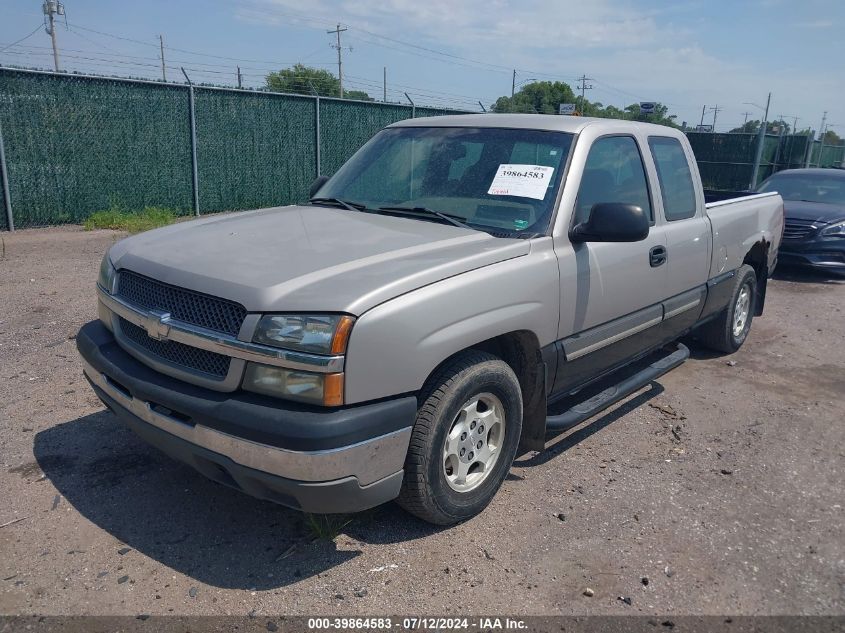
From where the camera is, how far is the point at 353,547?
3240 millimetres

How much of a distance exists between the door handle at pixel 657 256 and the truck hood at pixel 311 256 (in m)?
1.27

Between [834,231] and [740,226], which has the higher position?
Result: [740,226]

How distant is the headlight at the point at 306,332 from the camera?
2670 millimetres

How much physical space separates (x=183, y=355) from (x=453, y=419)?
3.96 feet

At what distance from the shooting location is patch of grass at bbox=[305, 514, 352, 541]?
327 centimetres

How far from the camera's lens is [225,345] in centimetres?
280

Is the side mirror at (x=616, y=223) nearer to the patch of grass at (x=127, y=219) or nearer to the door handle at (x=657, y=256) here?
the door handle at (x=657, y=256)

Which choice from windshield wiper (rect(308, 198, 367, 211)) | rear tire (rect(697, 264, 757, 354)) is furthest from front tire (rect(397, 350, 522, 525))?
rear tire (rect(697, 264, 757, 354))

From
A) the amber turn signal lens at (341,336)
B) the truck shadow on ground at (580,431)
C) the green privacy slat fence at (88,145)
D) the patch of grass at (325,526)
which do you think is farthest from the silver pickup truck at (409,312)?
the green privacy slat fence at (88,145)

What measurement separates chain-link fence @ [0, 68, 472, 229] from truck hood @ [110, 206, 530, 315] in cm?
799

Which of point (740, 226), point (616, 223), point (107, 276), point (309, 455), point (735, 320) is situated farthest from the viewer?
point (735, 320)

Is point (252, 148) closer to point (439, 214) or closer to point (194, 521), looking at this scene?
point (439, 214)

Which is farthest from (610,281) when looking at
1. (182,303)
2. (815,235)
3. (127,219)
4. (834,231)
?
(127,219)

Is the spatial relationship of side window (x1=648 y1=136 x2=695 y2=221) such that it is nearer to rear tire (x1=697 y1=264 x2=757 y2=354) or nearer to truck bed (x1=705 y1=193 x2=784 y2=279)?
truck bed (x1=705 y1=193 x2=784 y2=279)
